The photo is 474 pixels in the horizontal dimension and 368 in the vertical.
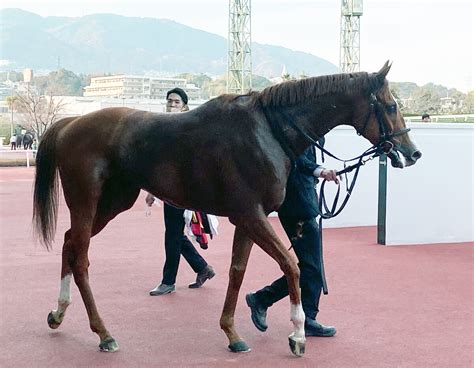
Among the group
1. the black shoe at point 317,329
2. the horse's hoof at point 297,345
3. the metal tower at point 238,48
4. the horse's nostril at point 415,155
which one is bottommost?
the black shoe at point 317,329

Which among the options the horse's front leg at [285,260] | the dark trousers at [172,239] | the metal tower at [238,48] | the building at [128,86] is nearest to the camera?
the horse's front leg at [285,260]

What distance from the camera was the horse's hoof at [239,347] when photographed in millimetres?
4426

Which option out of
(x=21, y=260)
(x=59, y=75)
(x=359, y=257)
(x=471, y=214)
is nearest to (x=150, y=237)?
(x=21, y=260)

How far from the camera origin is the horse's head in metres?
4.25

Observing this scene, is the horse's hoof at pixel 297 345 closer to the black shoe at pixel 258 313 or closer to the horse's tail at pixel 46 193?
the black shoe at pixel 258 313

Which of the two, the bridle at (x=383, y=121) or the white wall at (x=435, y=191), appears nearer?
the bridle at (x=383, y=121)

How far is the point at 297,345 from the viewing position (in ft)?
14.0

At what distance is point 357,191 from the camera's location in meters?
10.9

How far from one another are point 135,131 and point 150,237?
530cm

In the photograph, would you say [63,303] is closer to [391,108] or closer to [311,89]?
[311,89]

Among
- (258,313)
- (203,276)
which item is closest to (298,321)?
(258,313)

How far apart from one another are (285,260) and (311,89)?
115 centimetres

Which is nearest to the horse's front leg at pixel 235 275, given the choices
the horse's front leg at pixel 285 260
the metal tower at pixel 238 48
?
the horse's front leg at pixel 285 260

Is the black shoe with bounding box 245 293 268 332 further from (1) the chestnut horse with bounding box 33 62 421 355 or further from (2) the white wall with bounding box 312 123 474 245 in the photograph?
(2) the white wall with bounding box 312 123 474 245
